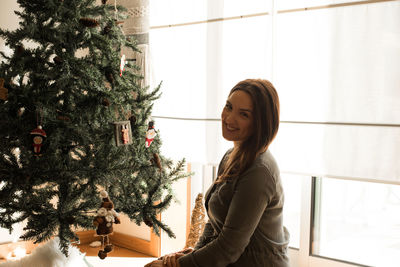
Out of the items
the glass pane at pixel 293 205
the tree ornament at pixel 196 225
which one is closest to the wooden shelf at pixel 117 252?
the tree ornament at pixel 196 225

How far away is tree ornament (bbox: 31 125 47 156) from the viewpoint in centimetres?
150

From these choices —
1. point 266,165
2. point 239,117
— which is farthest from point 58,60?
point 266,165

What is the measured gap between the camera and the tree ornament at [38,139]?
1501mm

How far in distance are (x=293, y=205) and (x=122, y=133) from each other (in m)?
1.06

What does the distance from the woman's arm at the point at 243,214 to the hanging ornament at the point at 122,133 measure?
0.52 meters

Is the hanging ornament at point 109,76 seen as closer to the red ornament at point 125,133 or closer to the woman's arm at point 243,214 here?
the red ornament at point 125,133

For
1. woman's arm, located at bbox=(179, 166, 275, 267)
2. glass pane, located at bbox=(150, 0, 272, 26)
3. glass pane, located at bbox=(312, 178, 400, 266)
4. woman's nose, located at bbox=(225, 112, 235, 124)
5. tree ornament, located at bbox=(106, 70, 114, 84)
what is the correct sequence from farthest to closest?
1. glass pane, located at bbox=(150, 0, 272, 26)
2. glass pane, located at bbox=(312, 178, 400, 266)
3. tree ornament, located at bbox=(106, 70, 114, 84)
4. woman's nose, located at bbox=(225, 112, 235, 124)
5. woman's arm, located at bbox=(179, 166, 275, 267)

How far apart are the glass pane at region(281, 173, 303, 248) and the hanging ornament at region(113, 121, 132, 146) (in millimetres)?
922

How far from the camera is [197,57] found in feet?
7.54

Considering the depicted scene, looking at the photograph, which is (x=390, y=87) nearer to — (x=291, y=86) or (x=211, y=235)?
(x=291, y=86)

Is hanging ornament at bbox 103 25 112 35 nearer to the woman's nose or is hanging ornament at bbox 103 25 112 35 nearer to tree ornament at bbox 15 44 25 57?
tree ornament at bbox 15 44 25 57

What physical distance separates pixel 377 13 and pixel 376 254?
1.10 metres

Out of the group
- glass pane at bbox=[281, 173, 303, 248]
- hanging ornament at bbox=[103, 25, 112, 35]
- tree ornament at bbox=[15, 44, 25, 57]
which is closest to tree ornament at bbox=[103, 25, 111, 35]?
hanging ornament at bbox=[103, 25, 112, 35]

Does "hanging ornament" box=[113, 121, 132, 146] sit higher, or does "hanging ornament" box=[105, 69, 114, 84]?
"hanging ornament" box=[105, 69, 114, 84]
